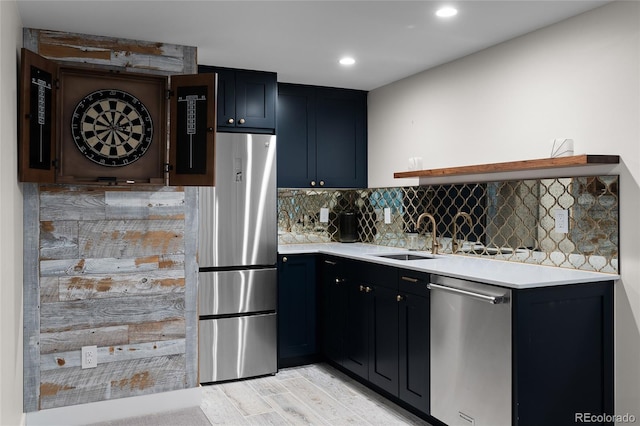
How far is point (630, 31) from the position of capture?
106 inches

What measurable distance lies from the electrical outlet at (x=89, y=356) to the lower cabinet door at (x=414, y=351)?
6.43 ft

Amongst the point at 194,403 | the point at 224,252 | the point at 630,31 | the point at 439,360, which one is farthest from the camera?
the point at 224,252

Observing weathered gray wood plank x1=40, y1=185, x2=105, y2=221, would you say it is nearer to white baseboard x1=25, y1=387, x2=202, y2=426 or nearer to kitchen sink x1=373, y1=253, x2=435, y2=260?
white baseboard x1=25, y1=387, x2=202, y2=426

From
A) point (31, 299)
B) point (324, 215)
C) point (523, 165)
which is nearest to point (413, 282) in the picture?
point (523, 165)

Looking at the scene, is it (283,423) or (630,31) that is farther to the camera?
(283,423)

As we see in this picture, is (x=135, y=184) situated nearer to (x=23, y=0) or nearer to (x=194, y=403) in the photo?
(x=23, y=0)

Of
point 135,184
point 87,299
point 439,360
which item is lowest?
point 439,360

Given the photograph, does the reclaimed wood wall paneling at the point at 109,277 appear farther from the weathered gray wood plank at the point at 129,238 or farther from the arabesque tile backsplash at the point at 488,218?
the arabesque tile backsplash at the point at 488,218

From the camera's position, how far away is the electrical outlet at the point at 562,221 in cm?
304

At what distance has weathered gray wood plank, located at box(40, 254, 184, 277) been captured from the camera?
3.29m

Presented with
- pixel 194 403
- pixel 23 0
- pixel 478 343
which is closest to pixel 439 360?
pixel 478 343

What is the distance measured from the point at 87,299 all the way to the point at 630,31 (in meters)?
3.47

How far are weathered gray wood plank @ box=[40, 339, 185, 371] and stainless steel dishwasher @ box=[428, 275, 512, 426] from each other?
1.75 m

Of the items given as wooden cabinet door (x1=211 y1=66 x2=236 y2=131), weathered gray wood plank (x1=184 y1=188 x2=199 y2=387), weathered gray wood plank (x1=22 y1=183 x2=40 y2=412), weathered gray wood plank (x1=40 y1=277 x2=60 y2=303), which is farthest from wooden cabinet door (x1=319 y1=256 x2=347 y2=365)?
weathered gray wood plank (x1=22 y1=183 x2=40 y2=412)
